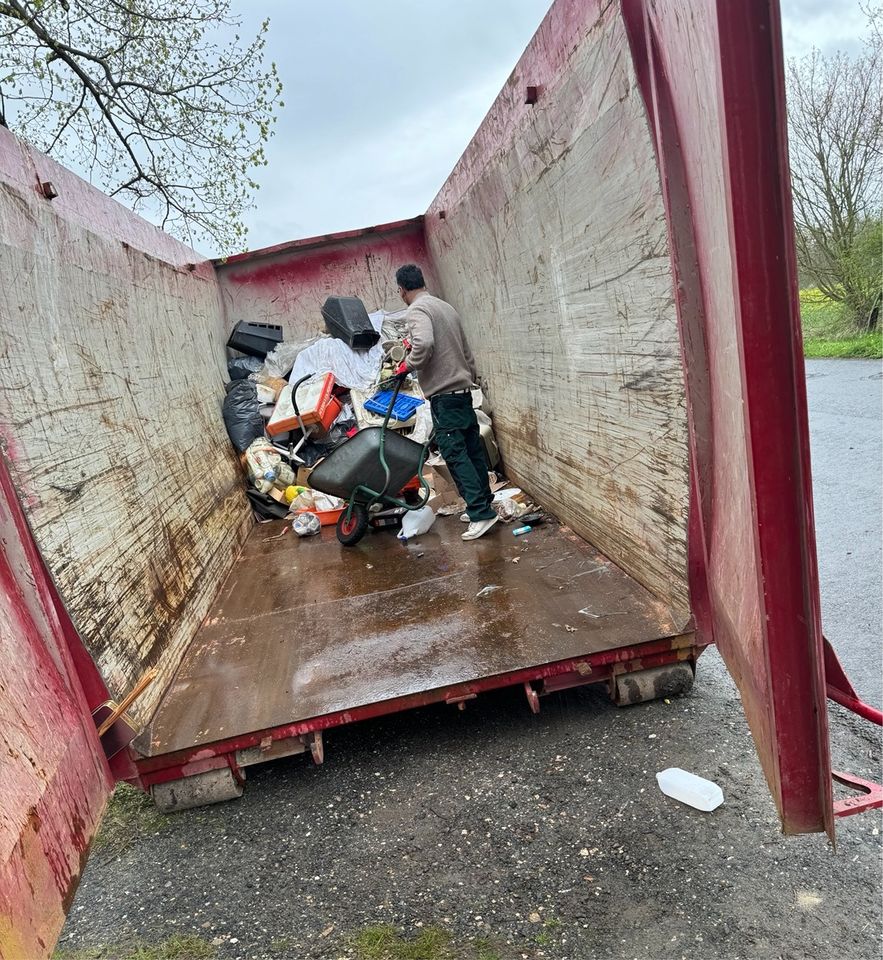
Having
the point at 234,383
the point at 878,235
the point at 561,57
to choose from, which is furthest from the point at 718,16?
the point at 878,235

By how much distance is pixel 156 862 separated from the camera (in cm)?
234

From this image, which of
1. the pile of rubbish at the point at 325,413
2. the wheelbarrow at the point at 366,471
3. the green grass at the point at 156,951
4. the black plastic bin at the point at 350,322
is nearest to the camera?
the green grass at the point at 156,951

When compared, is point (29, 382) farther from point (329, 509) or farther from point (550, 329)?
point (329, 509)

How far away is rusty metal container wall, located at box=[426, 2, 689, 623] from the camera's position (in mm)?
2381

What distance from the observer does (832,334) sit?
13.3 meters

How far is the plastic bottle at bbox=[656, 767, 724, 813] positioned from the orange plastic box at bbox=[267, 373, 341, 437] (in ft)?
14.1

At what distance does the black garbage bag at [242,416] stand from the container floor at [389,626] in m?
1.81

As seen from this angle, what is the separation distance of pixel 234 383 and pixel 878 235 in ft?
36.7

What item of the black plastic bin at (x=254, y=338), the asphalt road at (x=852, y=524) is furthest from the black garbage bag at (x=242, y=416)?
the asphalt road at (x=852, y=524)

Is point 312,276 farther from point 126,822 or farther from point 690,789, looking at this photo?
point 690,789

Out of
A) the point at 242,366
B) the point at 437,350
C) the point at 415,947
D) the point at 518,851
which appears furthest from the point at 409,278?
the point at 415,947

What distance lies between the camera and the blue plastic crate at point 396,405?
210 inches

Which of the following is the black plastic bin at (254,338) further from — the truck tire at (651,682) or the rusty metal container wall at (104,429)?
the truck tire at (651,682)

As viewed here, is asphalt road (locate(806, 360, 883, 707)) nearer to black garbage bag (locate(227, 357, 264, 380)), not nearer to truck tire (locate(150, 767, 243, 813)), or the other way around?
truck tire (locate(150, 767, 243, 813))
